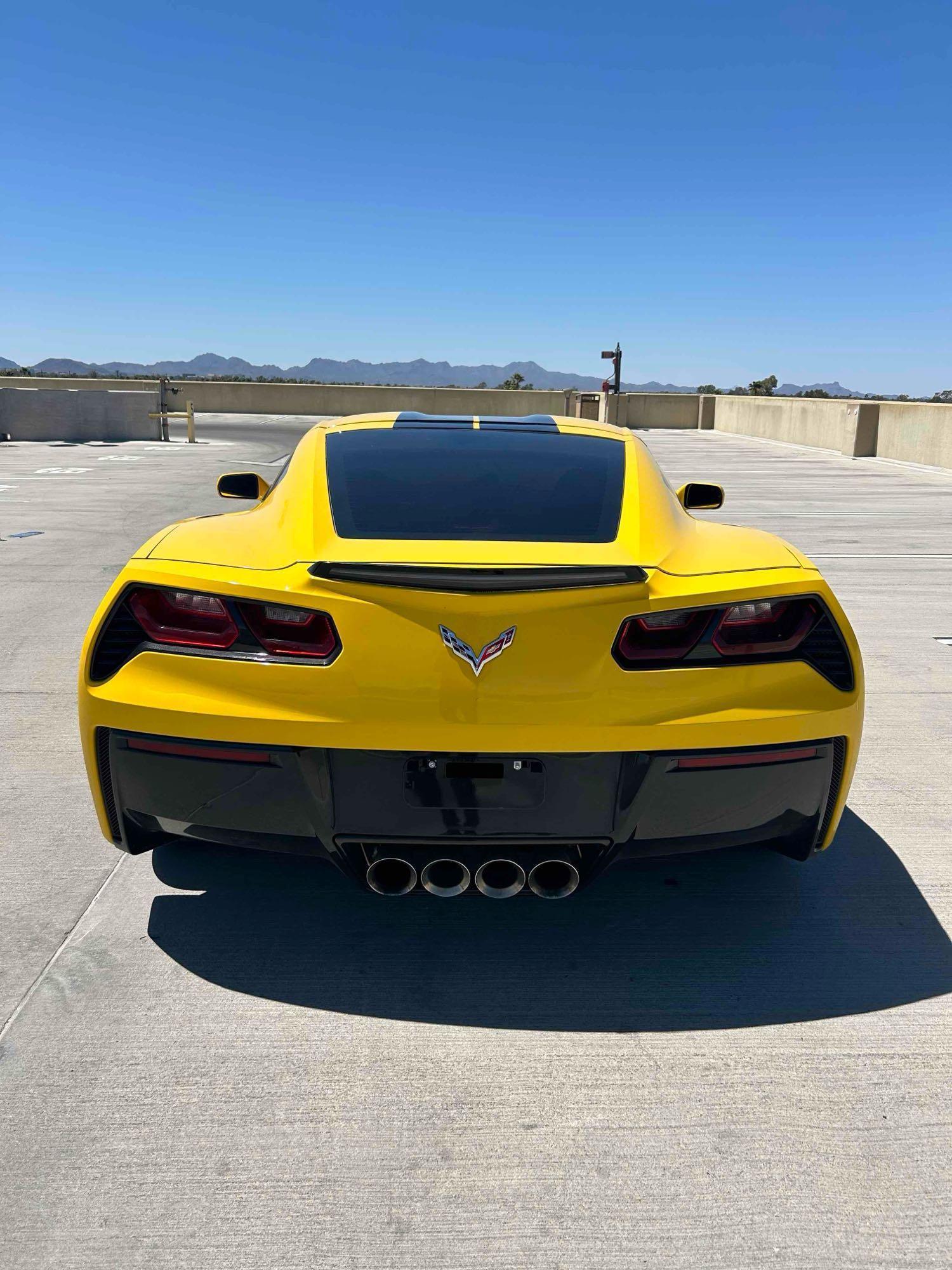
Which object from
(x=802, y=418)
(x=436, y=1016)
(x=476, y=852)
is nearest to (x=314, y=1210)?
(x=436, y=1016)

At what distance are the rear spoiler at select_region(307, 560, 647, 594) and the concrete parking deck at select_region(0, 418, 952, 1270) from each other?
1.08 m

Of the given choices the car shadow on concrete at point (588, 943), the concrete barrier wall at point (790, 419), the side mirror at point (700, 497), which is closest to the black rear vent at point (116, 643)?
the car shadow on concrete at point (588, 943)

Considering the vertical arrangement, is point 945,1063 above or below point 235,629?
below

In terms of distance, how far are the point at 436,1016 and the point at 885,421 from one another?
80.3ft

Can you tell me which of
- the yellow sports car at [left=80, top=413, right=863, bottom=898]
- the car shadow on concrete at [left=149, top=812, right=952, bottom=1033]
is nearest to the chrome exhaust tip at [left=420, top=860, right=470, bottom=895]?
the yellow sports car at [left=80, top=413, right=863, bottom=898]

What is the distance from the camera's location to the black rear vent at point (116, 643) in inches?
105

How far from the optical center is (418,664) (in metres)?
2.44

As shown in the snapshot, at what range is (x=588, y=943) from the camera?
2988 millimetres

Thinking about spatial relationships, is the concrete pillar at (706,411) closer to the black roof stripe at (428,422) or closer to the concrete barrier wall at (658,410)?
the concrete barrier wall at (658,410)

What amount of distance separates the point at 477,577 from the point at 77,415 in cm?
2975

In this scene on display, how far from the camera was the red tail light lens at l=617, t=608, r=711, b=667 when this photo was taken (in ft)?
8.21

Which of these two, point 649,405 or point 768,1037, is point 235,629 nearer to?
point 768,1037

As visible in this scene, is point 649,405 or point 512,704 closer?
point 512,704

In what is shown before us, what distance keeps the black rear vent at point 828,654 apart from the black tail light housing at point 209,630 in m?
1.21
